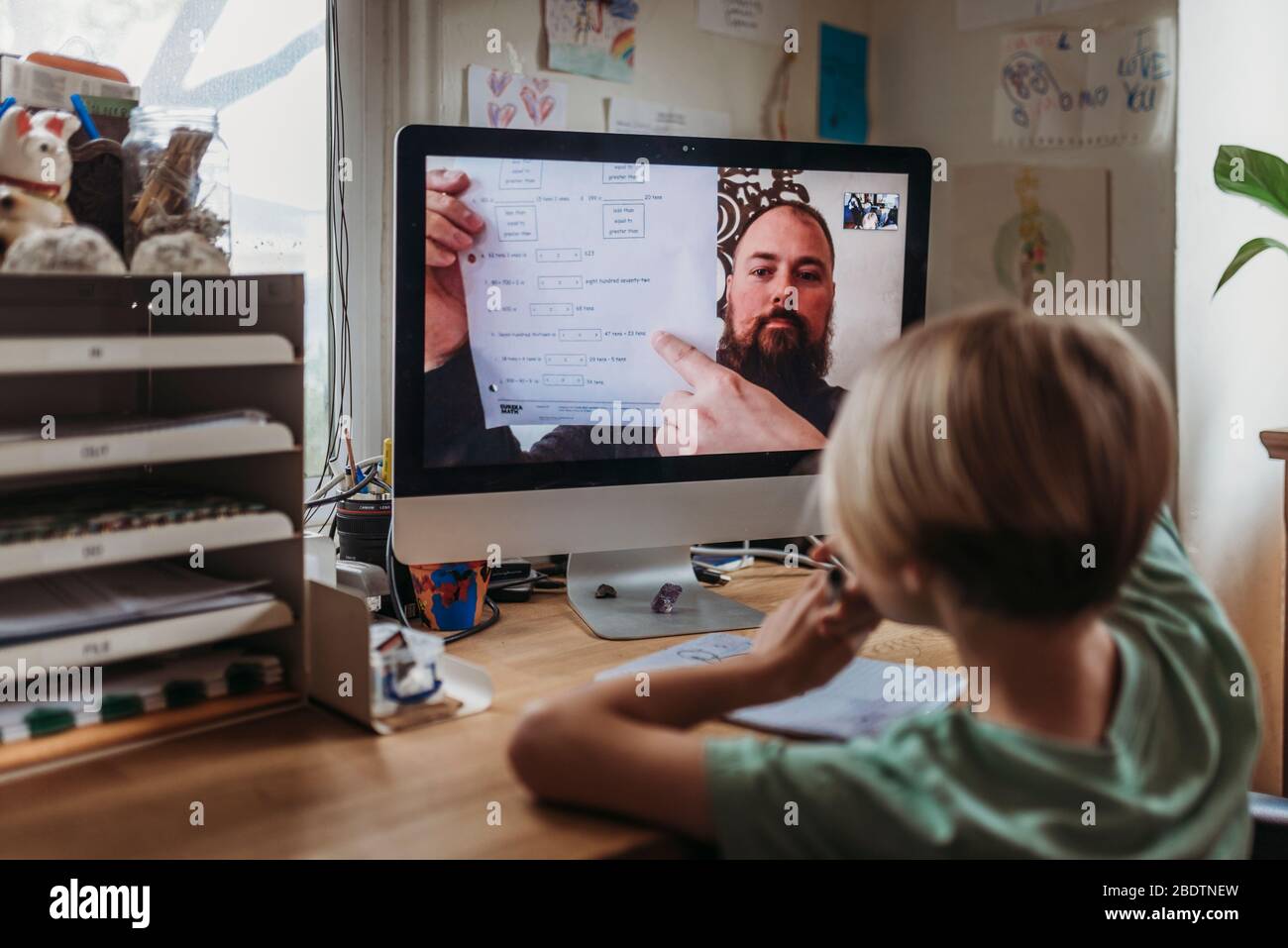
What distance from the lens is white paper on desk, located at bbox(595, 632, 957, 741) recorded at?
2.93 feet

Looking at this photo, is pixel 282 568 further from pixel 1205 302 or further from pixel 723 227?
pixel 1205 302

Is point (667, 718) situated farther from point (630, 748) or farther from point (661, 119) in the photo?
point (661, 119)

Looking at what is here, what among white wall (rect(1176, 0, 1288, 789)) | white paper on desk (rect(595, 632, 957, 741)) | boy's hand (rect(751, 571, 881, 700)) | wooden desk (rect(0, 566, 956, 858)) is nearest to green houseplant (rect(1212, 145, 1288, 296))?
white wall (rect(1176, 0, 1288, 789))

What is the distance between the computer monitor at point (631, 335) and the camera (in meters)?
1.12

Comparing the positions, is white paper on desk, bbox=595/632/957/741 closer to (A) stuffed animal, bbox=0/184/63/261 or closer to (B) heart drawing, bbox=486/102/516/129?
(A) stuffed animal, bbox=0/184/63/261

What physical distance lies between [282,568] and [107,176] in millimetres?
365

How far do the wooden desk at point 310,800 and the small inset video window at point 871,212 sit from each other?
646 mm

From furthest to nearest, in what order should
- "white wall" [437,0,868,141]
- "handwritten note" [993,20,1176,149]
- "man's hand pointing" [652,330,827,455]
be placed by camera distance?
"handwritten note" [993,20,1176,149], "white wall" [437,0,868,141], "man's hand pointing" [652,330,827,455]

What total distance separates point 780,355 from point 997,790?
0.72 m

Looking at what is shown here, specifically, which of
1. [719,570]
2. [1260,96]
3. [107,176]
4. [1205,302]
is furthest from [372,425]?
[1260,96]

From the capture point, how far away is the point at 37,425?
33.5 inches

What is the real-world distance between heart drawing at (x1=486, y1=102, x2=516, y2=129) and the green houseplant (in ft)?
3.21

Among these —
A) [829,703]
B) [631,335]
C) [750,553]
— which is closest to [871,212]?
[631,335]

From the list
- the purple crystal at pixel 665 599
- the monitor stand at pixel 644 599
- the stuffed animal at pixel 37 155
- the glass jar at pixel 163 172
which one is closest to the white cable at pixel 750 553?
the monitor stand at pixel 644 599
